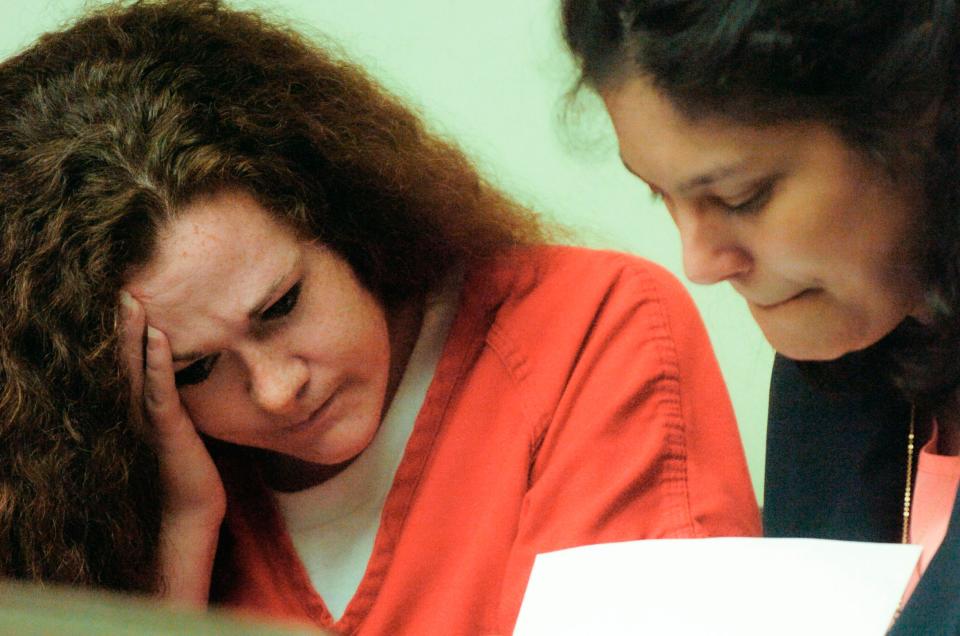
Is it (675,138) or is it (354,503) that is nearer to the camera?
(675,138)

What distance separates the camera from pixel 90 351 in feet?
2.81

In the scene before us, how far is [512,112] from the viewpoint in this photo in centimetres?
137

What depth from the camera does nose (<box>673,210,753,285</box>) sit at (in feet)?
2.04

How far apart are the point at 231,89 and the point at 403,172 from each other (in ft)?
0.59

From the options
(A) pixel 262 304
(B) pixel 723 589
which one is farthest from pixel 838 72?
(A) pixel 262 304

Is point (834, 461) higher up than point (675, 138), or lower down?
lower down

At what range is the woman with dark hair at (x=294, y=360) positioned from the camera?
85 cm

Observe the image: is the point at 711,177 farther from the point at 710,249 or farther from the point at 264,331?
the point at 264,331

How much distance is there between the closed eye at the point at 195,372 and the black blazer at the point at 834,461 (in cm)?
48

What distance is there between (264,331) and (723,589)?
0.43 m

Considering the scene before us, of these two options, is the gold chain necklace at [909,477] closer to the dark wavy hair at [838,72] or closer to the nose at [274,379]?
the dark wavy hair at [838,72]

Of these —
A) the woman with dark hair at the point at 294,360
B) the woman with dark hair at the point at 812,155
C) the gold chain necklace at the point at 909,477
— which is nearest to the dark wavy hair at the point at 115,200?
the woman with dark hair at the point at 294,360

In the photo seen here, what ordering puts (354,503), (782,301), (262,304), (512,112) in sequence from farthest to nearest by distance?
(512,112) → (354,503) → (262,304) → (782,301)

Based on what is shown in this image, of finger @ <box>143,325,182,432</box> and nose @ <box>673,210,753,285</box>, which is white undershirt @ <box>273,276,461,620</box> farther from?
nose @ <box>673,210,753,285</box>
